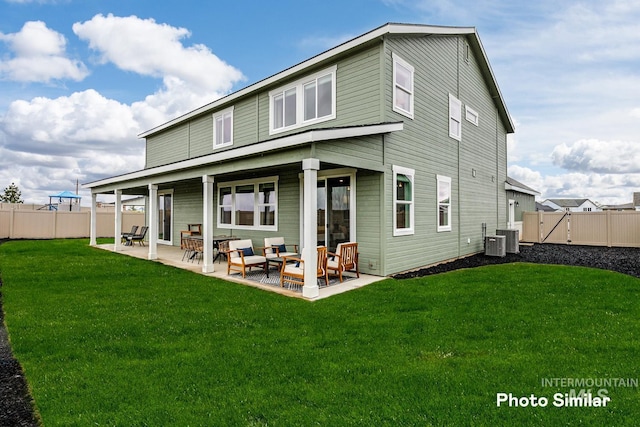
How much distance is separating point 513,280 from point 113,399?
26.7ft

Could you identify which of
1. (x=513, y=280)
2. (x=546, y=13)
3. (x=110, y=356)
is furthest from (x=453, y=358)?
(x=546, y=13)

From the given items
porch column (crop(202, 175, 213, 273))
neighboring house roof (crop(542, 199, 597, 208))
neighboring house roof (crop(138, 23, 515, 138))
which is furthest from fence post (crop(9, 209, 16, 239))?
neighboring house roof (crop(542, 199, 597, 208))

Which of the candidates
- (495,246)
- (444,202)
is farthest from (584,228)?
(444,202)

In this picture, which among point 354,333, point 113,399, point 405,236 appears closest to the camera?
point 113,399

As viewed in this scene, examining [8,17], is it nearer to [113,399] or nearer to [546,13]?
[113,399]

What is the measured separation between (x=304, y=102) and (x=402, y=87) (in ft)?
9.64

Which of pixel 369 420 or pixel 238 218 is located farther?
pixel 238 218

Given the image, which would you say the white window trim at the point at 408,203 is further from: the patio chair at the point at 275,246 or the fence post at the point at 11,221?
the fence post at the point at 11,221

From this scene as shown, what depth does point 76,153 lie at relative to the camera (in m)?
30.9

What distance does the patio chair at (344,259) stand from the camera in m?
8.15

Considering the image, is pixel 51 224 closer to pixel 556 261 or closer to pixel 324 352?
pixel 324 352

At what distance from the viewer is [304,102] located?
34.6 ft

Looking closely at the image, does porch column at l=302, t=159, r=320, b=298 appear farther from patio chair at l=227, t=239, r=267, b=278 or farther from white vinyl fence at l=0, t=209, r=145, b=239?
white vinyl fence at l=0, t=209, r=145, b=239

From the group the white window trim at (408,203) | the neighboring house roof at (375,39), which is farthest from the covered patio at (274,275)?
the neighboring house roof at (375,39)
